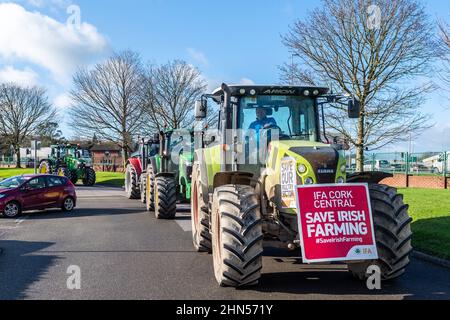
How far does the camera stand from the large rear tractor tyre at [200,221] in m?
9.16

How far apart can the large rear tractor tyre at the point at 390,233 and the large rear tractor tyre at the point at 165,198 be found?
9.14 meters

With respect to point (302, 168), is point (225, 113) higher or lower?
higher

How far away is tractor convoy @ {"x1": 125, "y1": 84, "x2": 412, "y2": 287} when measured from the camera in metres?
6.55

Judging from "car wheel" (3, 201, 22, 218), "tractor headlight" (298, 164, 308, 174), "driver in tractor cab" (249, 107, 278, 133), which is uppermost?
"driver in tractor cab" (249, 107, 278, 133)

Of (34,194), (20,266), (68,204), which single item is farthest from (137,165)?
(20,266)

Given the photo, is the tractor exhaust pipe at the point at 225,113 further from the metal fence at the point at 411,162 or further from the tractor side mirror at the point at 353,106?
the metal fence at the point at 411,162

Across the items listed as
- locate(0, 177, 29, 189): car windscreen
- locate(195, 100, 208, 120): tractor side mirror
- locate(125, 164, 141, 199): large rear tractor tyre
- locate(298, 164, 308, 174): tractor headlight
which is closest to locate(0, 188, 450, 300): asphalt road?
locate(298, 164, 308, 174): tractor headlight

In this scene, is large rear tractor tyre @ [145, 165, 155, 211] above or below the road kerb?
above

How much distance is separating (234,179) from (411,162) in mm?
23288

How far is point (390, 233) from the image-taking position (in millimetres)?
6617

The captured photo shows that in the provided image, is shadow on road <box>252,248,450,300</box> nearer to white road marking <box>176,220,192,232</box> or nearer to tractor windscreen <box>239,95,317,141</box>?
tractor windscreen <box>239,95,317,141</box>

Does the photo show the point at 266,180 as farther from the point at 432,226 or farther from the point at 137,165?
the point at 137,165

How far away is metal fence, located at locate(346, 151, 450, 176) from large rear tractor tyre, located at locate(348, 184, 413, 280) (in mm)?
17225
